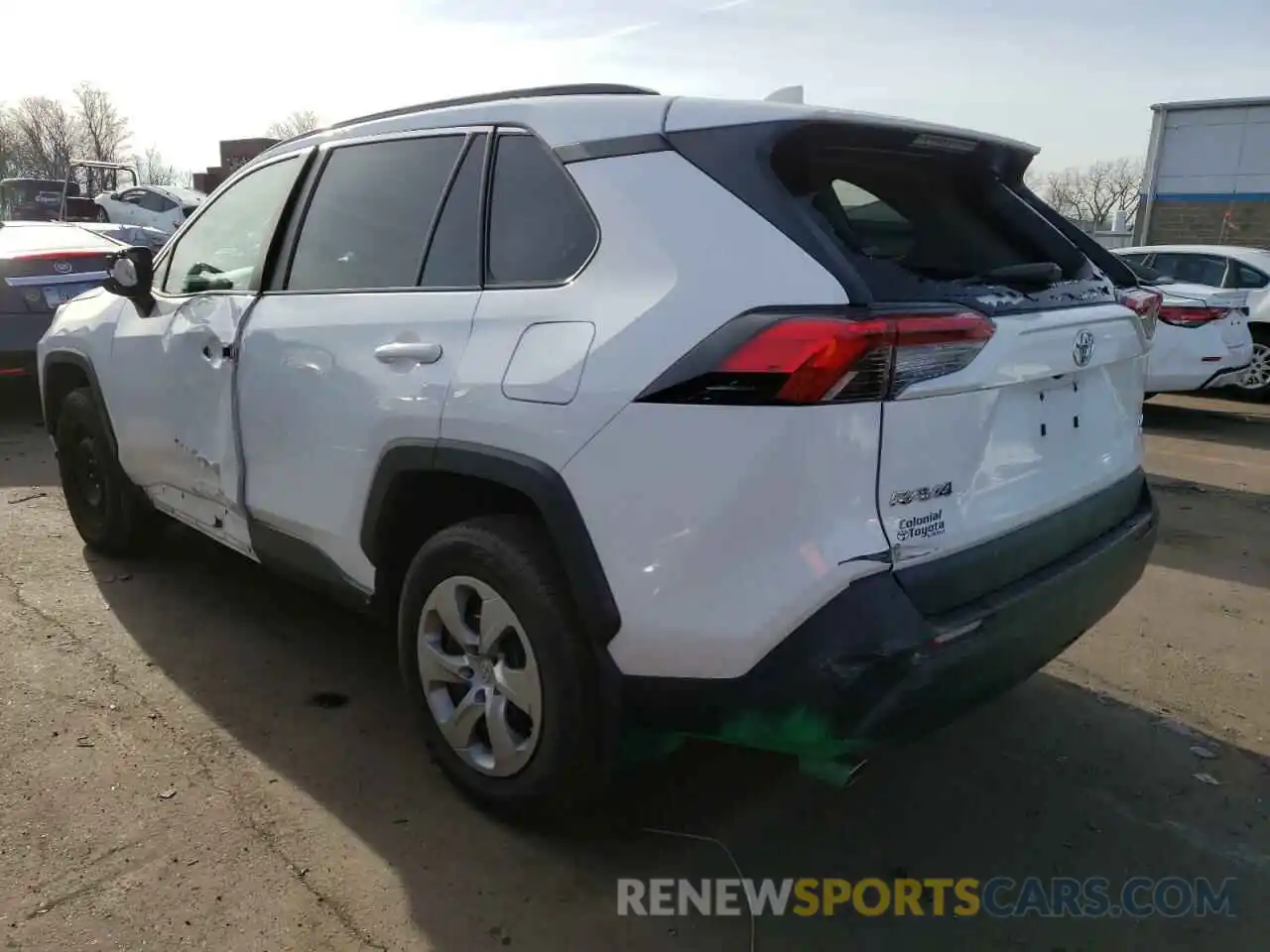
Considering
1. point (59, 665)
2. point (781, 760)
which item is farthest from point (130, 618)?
point (781, 760)

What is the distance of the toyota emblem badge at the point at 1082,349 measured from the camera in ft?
7.87

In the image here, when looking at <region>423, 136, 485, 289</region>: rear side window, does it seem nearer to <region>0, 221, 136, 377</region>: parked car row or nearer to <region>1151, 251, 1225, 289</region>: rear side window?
<region>0, 221, 136, 377</region>: parked car row

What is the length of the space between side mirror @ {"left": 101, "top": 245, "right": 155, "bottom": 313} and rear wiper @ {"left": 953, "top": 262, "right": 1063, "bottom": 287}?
122 inches

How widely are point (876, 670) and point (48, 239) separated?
7.72m

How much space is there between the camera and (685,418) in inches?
77.6

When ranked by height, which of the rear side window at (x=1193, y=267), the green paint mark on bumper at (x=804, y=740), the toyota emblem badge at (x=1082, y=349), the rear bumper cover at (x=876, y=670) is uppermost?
the toyota emblem badge at (x=1082, y=349)

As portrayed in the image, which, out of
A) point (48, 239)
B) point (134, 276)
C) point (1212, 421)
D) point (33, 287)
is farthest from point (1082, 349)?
point (1212, 421)

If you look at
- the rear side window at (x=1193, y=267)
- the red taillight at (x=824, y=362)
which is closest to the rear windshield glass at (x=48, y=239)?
the red taillight at (x=824, y=362)

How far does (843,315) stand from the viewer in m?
1.89

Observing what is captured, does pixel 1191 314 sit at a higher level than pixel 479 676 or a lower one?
higher

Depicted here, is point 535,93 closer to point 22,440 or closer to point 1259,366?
point 22,440

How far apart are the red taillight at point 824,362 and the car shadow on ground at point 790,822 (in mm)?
1255

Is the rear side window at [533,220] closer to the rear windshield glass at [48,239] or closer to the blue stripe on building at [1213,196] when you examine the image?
the rear windshield glass at [48,239]

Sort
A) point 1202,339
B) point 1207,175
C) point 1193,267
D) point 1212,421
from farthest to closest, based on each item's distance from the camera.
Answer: point 1207,175 → point 1193,267 → point 1212,421 → point 1202,339
